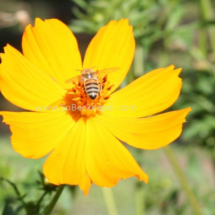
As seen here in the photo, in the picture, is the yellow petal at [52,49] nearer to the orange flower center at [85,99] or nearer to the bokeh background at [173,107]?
the orange flower center at [85,99]

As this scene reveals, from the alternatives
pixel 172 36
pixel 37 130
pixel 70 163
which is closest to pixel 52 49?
pixel 37 130

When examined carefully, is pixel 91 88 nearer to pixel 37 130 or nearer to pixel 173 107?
pixel 37 130

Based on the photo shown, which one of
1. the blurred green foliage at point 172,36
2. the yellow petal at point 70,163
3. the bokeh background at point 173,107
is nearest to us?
the yellow petal at point 70,163

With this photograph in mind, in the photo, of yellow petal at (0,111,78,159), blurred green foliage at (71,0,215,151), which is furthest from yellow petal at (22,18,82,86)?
blurred green foliage at (71,0,215,151)

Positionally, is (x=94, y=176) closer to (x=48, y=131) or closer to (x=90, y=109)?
(x=48, y=131)

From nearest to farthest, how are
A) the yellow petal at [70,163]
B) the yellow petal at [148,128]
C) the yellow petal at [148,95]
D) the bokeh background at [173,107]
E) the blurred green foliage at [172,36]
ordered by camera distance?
the yellow petal at [70,163] < the yellow petal at [148,128] < the yellow petal at [148,95] < the bokeh background at [173,107] < the blurred green foliage at [172,36]

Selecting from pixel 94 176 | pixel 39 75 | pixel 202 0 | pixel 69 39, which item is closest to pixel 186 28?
pixel 202 0

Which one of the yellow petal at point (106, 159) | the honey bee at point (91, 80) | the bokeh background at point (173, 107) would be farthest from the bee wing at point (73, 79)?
the bokeh background at point (173, 107)

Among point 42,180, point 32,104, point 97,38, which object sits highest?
point 97,38
